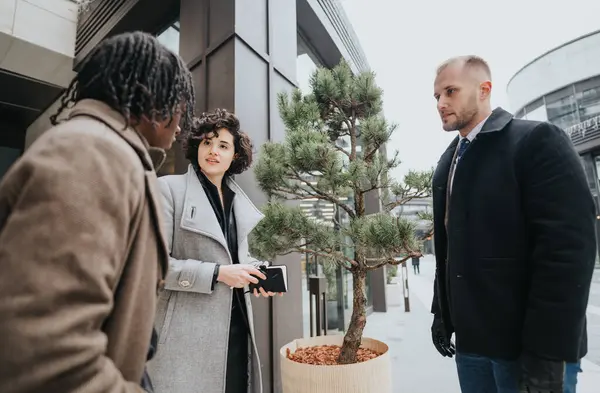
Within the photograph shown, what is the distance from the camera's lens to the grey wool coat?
1.18 metres

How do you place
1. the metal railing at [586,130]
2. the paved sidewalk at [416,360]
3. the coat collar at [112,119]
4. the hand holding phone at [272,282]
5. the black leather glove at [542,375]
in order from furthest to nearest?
the metal railing at [586,130], the paved sidewalk at [416,360], the hand holding phone at [272,282], the black leather glove at [542,375], the coat collar at [112,119]

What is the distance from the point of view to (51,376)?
40 cm

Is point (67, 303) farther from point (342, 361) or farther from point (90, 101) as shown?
point (342, 361)

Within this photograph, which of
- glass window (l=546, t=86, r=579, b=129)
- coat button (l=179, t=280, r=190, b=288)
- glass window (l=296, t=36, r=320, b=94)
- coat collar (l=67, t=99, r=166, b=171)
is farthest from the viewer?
glass window (l=546, t=86, r=579, b=129)

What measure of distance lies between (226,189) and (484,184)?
1.11m

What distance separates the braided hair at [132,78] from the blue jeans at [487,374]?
1.30 meters

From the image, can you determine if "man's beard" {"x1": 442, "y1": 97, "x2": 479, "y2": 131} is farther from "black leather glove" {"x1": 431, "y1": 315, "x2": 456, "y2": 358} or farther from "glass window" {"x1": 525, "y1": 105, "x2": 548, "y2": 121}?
"glass window" {"x1": 525, "y1": 105, "x2": 548, "y2": 121}

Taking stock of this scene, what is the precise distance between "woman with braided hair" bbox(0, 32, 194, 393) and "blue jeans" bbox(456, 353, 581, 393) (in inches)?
45.7

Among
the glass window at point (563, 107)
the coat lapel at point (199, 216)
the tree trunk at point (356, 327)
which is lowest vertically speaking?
the tree trunk at point (356, 327)

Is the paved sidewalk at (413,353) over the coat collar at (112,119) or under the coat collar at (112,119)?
under

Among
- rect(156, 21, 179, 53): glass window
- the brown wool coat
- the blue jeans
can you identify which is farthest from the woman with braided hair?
rect(156, 21, 179, 53): glass window

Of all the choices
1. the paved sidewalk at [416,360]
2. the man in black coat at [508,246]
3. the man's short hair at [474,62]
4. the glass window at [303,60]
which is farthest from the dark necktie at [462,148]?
the glass window at [303,60]

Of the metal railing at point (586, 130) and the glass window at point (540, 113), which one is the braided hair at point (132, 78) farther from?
the glass window at point (540, 113)

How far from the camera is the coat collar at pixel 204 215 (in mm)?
1316
